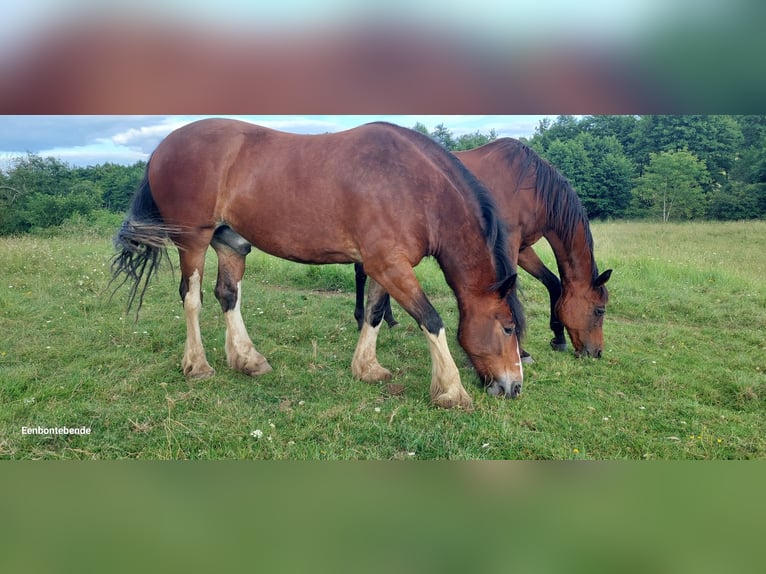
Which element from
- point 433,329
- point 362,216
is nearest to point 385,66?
point 362,216

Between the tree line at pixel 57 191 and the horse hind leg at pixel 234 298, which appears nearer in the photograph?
the tree line at pixel 57 191

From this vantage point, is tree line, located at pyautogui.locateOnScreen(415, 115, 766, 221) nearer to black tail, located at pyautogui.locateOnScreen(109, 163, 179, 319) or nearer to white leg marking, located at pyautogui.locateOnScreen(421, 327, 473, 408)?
white leg marking, located at pyautogui.locateOnScreen(421, 327, 473, 408)

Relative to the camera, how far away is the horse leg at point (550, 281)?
450 centimetres

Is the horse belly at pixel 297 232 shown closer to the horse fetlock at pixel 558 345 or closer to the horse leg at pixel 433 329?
the horse leg at pixel 433 329

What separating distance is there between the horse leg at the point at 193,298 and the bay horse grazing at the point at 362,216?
3 centimetres

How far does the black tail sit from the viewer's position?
3.76 m

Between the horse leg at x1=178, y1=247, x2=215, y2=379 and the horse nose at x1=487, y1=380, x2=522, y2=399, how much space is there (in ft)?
7.60

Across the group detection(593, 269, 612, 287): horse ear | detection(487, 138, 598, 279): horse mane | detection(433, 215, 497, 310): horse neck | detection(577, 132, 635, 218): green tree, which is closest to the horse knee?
detection(433, 215, 497, 310): horse neck

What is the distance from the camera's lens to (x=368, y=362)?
397 centimetres

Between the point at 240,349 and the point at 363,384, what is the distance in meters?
1.17

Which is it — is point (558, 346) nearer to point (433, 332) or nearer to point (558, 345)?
point (558, 345)

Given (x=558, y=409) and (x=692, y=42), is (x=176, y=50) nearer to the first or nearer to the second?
(x=692, y=42)

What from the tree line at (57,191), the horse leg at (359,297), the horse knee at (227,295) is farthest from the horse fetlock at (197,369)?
the horse leg at (359,297)

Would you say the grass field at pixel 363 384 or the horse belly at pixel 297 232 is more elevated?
the horse belly at pixel 297 232
